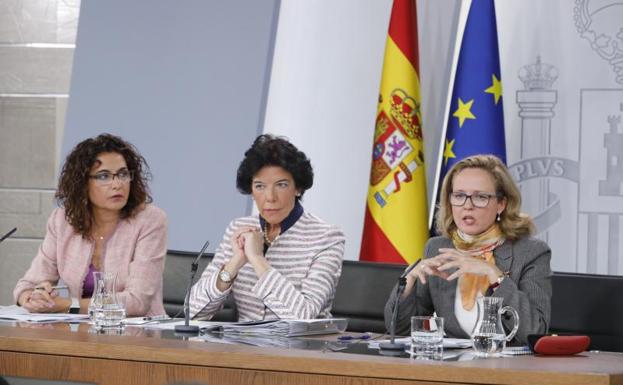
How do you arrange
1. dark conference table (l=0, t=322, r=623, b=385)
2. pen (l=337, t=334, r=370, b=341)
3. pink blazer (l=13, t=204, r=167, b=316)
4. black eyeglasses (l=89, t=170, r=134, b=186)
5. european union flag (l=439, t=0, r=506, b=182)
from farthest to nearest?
european union flag (l=439, t=0, r=506, b=182), black eyeglasses (l=89, t=170, r=134, b=186), pink blazer (l=13, t=204, r=167, b=316), pen (l=337, t=334, r=370, b=341), dark conference table (l=0, t=322, r=623, b=385)

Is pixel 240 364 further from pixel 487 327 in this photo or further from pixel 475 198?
pixel 475 198

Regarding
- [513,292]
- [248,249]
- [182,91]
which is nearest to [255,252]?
[248,249]

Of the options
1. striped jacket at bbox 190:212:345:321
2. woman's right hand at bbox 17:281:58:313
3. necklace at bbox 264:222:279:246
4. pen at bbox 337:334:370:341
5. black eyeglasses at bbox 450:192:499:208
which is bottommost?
pen at bbox 337:334:370:341

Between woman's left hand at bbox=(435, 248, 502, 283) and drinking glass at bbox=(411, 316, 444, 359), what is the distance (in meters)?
0.39

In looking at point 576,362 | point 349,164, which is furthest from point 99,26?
point 576,362

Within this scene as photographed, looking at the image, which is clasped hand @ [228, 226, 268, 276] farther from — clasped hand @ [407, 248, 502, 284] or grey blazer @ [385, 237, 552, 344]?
clasped hand @ [407, 248, 502, 284]

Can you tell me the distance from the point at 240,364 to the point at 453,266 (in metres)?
0.73

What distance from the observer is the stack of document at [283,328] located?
2.88 m

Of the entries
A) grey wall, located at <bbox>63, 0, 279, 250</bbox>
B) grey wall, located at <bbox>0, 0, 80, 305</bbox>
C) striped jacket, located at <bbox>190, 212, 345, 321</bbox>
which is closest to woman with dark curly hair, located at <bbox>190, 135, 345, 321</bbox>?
striped jacket, located at <bbox>190, 212, 345, 321</bbox>

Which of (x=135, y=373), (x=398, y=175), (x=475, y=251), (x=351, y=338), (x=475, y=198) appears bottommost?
(x=135, y=373)

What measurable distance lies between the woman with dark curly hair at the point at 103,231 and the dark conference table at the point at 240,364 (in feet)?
2.29

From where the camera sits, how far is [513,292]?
2945mm

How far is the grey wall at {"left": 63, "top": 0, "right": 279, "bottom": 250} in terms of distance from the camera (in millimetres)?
5176

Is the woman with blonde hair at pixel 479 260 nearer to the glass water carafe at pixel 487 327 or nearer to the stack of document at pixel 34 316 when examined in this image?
the glass water carafe at pixel 487 327
